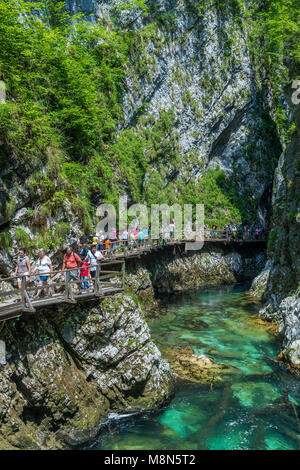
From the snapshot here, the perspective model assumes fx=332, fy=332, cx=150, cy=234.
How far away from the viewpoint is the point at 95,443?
932 cm

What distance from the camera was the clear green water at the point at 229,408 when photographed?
9539 mm

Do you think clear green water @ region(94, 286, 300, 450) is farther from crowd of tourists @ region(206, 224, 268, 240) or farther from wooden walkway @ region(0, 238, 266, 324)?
crowd of tourists @ region(206, 224, 268, 240)

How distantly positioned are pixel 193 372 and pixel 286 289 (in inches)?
348

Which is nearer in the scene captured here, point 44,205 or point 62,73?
point 44,205

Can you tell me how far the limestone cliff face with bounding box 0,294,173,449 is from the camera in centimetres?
884

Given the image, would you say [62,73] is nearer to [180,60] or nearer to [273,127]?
[180,60]

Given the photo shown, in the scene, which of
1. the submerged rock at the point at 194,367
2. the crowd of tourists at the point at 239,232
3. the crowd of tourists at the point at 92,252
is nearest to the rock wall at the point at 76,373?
the crowd of tourists at the point at 92,252

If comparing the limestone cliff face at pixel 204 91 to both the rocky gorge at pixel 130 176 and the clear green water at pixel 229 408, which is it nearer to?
the rocky gorge at pixel 130 176

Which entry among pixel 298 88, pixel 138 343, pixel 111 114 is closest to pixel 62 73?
pixel 111 114

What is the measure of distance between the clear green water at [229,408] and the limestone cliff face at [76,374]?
2.43 feet

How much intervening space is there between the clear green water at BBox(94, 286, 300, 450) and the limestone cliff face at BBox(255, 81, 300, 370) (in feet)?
4.86

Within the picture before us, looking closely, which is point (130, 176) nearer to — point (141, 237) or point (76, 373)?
point (141, 237)

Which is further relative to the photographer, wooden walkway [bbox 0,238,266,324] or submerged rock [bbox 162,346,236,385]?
submerged rock [bbox 162,346,236,385]

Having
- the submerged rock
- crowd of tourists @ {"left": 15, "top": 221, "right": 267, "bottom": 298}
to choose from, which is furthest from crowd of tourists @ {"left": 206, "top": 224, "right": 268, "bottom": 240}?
the submerged rock
